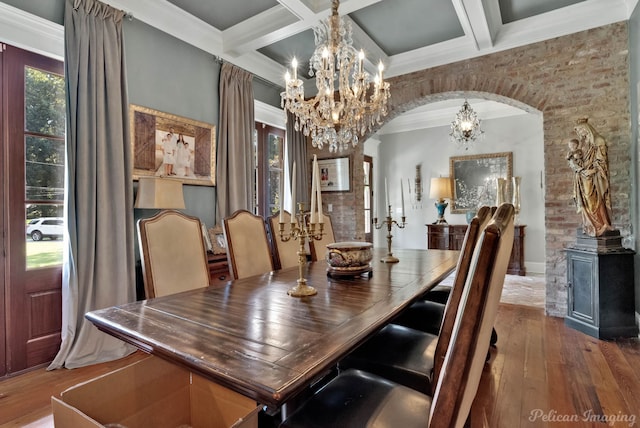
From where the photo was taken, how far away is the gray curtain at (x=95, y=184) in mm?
2373

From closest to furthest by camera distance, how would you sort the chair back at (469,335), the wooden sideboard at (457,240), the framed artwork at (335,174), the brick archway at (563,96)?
the chair back at (469,335)
the brick archway at (563,96)
the framed artwork at (335,174)
the wooden sideboard at (457,240)

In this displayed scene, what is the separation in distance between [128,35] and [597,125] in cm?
433

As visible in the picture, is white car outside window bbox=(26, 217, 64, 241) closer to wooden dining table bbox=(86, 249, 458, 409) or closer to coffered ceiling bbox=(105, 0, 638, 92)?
wooden dining table bbox=(86, 249, 458, 409)

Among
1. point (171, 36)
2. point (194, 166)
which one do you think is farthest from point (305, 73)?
point (194, 166)

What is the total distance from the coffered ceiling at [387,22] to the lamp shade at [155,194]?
145 cm

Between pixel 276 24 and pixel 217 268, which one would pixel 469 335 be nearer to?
pixel 217 268

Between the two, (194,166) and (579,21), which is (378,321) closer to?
(194,166)

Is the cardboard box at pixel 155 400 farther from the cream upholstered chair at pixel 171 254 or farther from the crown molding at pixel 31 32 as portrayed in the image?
the crown molding at pixel 31 32

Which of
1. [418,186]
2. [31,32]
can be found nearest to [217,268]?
[31,32]

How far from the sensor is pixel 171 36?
10.4 ft

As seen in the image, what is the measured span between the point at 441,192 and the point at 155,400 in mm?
5537

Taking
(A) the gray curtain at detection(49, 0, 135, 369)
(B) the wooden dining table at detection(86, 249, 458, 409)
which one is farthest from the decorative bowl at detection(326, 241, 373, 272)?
(A) the gray curtain at detection(49, 0, 135, 369)

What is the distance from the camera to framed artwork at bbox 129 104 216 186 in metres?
2.90

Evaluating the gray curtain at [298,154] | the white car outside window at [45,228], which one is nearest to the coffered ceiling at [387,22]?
the gray curtain at [298,154]
